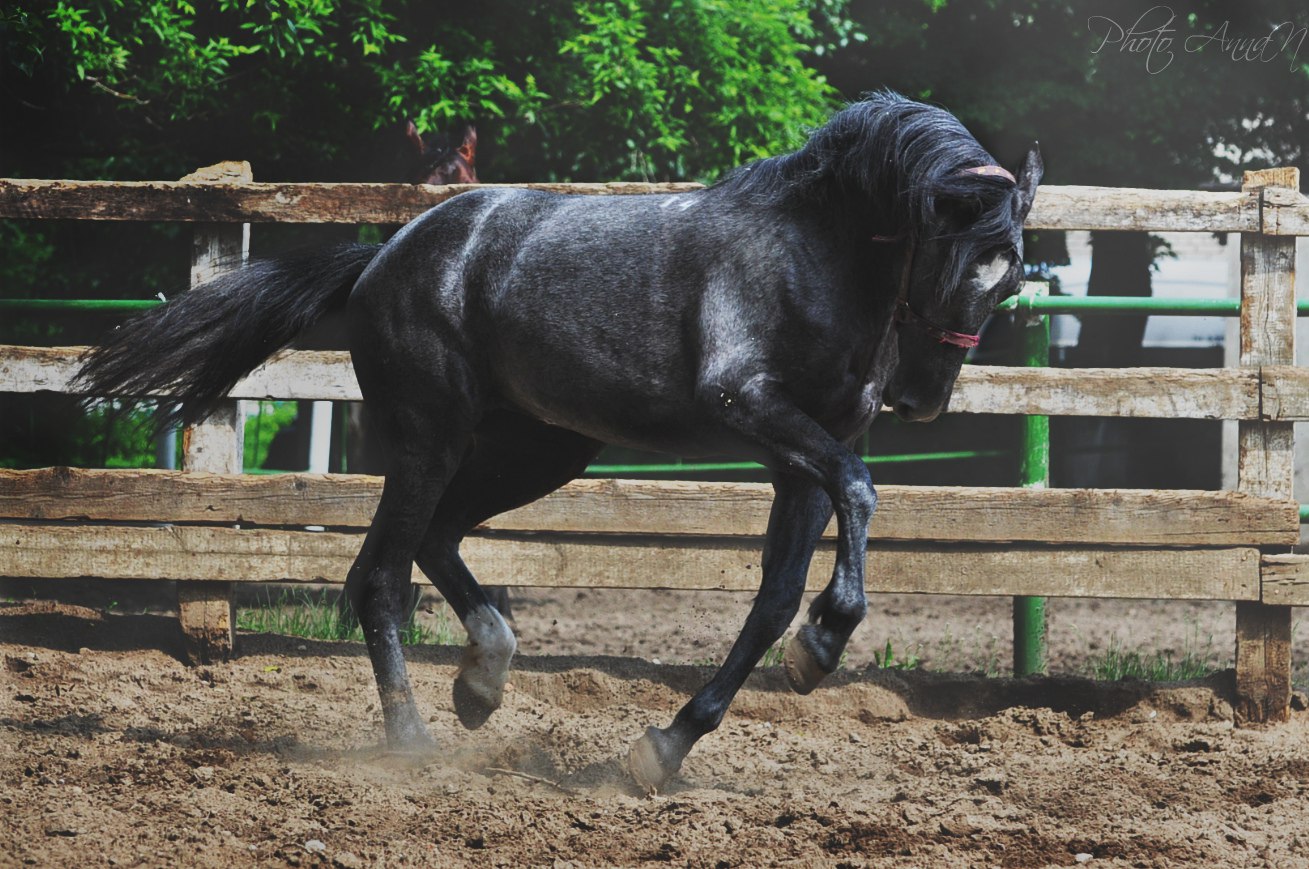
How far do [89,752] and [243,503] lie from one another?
147cm

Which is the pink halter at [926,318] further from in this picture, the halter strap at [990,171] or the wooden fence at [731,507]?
the wooden fence at [731,507]

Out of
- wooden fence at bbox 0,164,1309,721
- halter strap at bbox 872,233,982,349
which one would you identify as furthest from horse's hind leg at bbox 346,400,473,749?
halter strap at bbox 872,233,982,349

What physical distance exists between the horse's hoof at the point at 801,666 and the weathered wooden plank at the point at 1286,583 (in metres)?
2.32

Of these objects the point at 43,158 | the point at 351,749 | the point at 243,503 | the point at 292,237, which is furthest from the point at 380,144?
the point at 351,749

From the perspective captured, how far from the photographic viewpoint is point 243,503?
4914mm

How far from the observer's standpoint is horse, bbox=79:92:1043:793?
3.13 meters

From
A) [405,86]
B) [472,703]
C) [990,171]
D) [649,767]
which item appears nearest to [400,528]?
[472,703]

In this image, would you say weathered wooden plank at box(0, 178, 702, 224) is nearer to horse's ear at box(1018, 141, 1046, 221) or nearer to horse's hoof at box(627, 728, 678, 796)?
horse's ear at box(1018, 141, 1046, 221)

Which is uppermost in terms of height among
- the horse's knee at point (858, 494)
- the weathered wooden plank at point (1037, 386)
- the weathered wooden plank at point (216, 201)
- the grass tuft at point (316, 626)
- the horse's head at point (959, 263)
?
the weathered wooden plank at point (216, 201)

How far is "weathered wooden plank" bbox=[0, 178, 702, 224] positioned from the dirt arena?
1.57 m

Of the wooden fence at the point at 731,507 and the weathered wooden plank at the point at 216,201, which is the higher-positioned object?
the weathered wooden plank at the point at 216,201

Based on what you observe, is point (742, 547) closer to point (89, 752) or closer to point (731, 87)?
point (89, 752)

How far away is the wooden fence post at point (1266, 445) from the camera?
4.64 m
